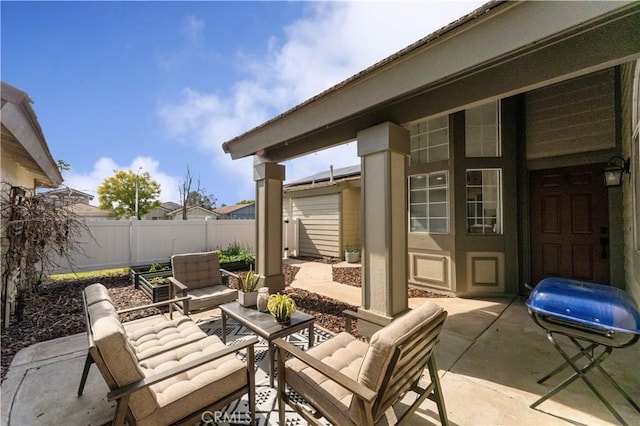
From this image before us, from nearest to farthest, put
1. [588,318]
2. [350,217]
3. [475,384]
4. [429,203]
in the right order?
1. [588,318]
2. [475,384]
3. [429,203]
4. [350,217]

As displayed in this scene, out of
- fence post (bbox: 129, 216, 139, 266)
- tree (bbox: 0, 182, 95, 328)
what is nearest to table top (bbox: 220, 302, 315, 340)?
tree (bbox: 0, 182, 95, 328)

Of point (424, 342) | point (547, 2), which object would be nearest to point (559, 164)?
point (547, 2)

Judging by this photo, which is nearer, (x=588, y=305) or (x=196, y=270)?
(x=588, y=305)

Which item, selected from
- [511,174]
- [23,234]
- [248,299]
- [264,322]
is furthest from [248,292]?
[511,174]

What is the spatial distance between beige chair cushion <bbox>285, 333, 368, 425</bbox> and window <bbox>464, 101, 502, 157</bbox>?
481cm

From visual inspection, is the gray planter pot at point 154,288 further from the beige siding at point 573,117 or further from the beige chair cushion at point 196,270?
Answer: the beige siding at point 573,117

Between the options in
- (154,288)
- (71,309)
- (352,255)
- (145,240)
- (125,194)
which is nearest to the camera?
(154,288)

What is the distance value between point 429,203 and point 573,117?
9.20 feet

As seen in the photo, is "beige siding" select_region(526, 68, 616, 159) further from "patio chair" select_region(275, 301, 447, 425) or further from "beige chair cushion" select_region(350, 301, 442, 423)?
"beige chair cushion" select_region(350, 301, 442, 423)

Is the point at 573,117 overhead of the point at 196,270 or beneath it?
overhead

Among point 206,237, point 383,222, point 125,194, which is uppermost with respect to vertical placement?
point 125,194

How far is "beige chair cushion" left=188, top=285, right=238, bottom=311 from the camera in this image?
3.84 meters

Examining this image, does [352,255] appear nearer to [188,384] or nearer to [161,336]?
[161,336]

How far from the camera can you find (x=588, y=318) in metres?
2.03
